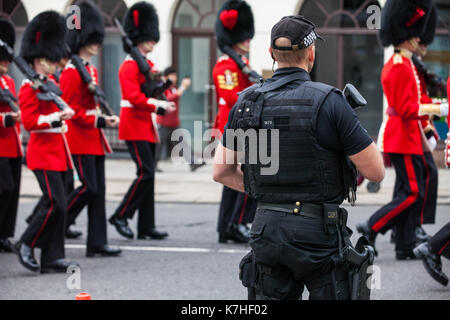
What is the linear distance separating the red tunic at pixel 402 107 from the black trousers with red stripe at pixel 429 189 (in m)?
0.17

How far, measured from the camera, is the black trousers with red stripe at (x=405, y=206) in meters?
7.48

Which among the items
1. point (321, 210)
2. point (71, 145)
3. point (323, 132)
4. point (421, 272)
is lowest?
point (421, 272)

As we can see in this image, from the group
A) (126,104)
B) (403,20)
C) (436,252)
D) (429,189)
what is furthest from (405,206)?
(126,104)

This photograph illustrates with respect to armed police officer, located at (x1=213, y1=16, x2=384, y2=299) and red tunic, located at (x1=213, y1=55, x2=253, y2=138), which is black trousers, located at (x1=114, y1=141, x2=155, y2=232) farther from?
armed police officer, located at (x1=213, y1=16, x2=384, y2=299)

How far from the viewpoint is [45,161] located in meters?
6.98

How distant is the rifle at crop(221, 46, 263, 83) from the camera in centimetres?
817

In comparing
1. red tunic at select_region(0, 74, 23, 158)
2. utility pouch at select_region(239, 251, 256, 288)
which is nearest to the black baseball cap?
utility pouch at select_region(239, 251, 256, 288)

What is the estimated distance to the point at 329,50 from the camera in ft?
52.3

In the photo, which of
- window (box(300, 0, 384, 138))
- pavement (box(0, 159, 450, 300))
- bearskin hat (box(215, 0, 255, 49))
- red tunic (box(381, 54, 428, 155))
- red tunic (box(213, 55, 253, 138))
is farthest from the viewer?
window (box(300, 0, 384, 138))

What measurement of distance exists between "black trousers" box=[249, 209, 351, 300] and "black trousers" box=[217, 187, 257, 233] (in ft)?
14.4

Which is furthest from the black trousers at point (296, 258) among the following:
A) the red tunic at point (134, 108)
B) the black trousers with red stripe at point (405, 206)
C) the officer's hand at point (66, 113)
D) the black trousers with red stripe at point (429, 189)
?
the red tunic at point (134, 108)

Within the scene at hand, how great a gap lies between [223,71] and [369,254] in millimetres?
4635
